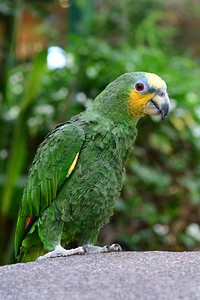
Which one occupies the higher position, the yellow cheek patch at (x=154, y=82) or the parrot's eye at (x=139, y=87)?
the yellow cheek patch at (x=154, y=82)

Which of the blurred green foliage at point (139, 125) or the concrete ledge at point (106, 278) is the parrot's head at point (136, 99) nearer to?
the concrete ledge at point (106, 278)

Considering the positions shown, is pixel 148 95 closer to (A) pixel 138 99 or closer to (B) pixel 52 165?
(A) pixel 138 99

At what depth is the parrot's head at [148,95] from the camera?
2121 mm

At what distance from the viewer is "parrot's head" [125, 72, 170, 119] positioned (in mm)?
2121

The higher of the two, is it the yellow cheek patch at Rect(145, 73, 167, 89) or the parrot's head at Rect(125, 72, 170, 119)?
→ the yellow cheek patch at Rect(145, 73, 167, 89)

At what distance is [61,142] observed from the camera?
7.00ft

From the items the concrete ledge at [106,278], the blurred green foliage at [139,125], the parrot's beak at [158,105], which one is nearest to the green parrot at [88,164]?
the parrot's beak at [158,105]

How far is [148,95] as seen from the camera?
2.12 m

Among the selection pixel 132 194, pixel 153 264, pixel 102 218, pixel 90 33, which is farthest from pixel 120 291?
pixel 90 33

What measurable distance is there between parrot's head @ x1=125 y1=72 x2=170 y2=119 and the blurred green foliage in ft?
5.07

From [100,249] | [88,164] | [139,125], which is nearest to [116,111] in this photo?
[88,164]

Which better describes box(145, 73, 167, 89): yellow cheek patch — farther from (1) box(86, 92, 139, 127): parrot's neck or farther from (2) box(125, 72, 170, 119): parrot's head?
(1) box(86, 92, 139, 127): parrot's neck

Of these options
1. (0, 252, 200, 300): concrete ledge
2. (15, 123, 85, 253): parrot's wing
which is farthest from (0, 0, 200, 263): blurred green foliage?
(0, 252, 200, 300): concrete ledge

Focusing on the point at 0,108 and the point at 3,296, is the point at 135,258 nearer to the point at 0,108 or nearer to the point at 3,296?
the point at 3,296
